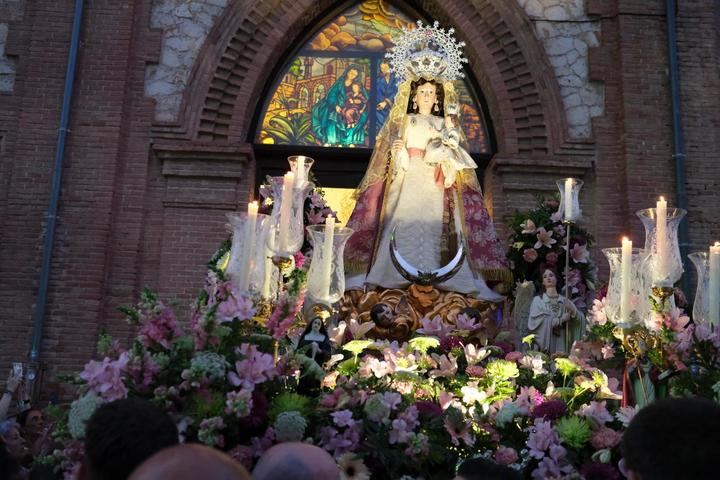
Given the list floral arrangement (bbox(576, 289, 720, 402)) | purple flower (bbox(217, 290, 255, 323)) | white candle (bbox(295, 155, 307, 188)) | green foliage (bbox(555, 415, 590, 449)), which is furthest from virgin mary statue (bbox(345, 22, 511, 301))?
purple flower (bbox(217, 290, 255, 323))

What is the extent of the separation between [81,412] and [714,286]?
371 cm

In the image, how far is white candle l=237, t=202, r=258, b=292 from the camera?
5.62 m

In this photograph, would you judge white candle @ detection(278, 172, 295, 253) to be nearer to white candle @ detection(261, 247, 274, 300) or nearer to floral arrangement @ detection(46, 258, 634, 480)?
white candle @ detection(261, 247, 274, 300)

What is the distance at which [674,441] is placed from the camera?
2.24 meters

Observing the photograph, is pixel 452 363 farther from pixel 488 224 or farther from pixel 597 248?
pixel 597 248

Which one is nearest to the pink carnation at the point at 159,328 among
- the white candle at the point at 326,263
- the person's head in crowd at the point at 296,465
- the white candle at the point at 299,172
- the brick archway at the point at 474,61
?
the white candle at the point at 326,263

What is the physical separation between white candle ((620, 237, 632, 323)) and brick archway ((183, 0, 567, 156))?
498 cm

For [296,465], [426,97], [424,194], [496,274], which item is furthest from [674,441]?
Result: [426,97]

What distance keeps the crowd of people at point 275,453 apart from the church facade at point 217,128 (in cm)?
721

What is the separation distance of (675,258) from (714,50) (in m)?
6.00

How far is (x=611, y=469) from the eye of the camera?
16.1 ft

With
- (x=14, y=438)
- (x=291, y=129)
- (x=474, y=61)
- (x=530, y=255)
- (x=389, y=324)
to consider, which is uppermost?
(x=474, y=61)

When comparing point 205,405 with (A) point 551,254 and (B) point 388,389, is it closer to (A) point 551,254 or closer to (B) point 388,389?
→ (B) point 388,389

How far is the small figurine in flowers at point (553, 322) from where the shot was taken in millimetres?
7785
